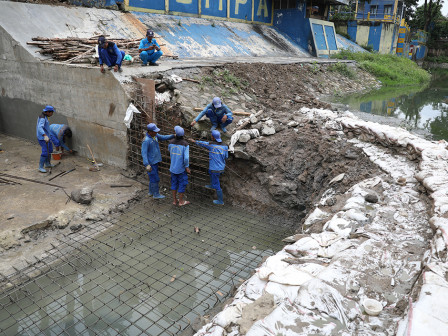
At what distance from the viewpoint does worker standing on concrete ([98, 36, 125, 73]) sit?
695 centimetres

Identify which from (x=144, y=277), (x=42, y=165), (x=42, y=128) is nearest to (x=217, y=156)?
(x=144, y=277)

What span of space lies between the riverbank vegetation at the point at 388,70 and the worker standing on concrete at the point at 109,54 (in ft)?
49.7

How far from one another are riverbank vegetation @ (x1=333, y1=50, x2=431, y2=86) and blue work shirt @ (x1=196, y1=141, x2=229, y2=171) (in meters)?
14.8

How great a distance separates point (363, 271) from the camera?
2.97m

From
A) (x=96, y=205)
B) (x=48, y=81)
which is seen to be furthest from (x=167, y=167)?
(x=48, y=81)

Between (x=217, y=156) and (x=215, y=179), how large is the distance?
46 cm

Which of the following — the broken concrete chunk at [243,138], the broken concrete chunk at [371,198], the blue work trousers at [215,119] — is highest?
the blue work trousers at [215,119]

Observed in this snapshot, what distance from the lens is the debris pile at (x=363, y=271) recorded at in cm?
248

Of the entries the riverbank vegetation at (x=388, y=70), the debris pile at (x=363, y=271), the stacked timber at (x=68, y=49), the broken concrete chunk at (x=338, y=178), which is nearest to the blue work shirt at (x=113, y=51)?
the stacked timber at (x=68, y=49)

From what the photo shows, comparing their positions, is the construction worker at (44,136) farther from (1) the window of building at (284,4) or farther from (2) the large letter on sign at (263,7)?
(1) the window of building at (284,4)

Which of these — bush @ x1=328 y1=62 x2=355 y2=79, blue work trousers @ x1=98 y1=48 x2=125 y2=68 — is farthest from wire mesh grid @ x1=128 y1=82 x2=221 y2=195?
bush @ x1=328 y1=62 x2=355 y2=79

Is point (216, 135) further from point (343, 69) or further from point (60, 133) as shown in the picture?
point (343, 69)

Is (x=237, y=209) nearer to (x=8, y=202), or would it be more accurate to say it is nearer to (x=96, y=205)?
(x=96, y=205)

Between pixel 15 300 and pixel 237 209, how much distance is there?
3759 millimetres
